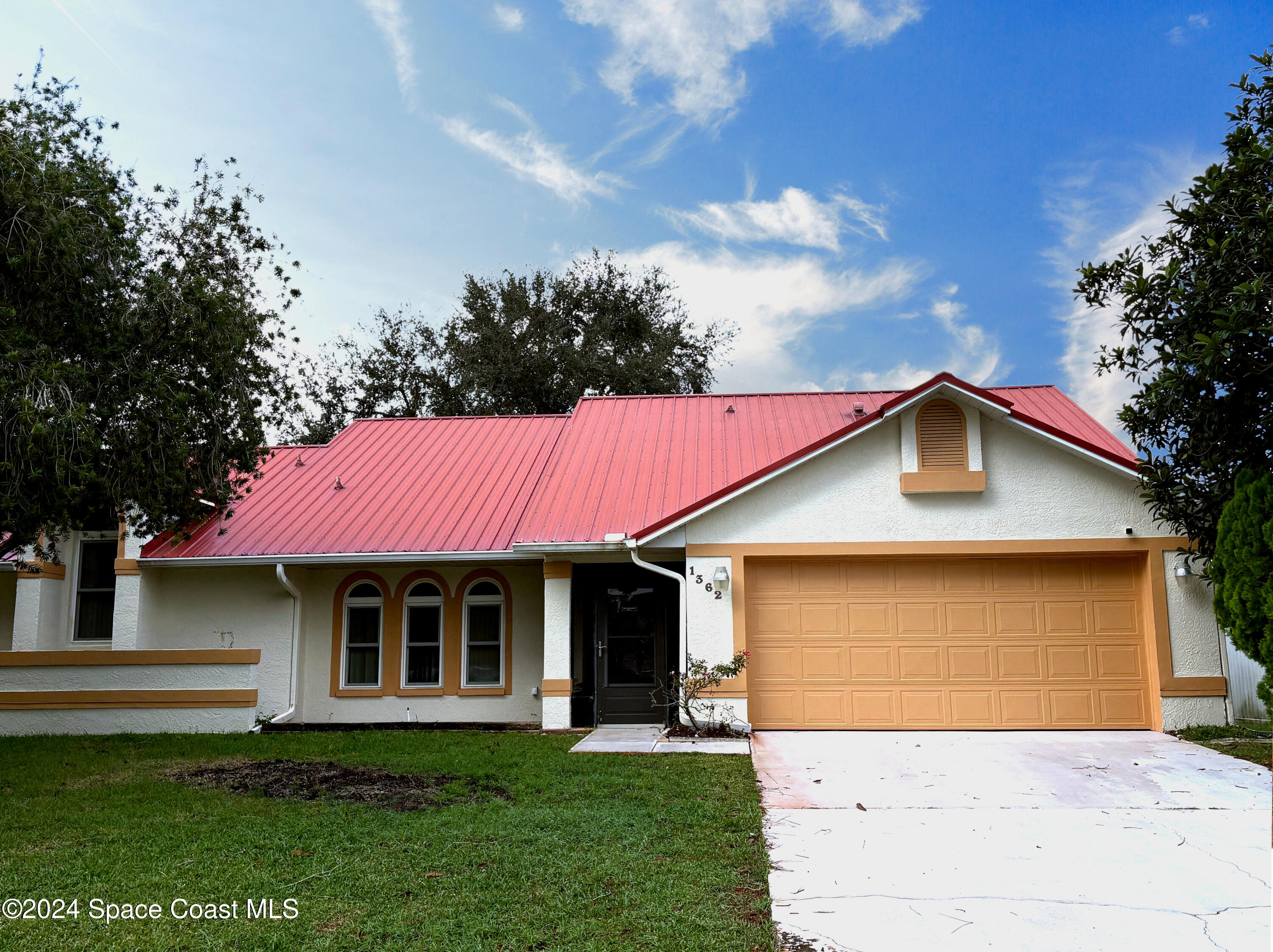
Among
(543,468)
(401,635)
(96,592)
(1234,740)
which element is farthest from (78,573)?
(1234,740)

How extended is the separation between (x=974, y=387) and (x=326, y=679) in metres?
10.6

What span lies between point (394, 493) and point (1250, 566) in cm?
1224

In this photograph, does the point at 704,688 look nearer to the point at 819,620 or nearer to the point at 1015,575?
the point at 819,620

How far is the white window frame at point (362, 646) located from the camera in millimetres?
13578

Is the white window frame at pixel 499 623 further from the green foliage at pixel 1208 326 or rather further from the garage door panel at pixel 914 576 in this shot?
the green foliage at pixel 1208 326

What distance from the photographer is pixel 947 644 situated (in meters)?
11.5

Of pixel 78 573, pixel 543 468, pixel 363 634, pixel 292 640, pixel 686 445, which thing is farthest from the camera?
pixel 543 468

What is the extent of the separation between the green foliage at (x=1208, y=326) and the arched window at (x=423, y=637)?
10.3 m

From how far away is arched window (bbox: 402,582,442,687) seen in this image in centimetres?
1355

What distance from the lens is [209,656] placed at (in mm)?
12695

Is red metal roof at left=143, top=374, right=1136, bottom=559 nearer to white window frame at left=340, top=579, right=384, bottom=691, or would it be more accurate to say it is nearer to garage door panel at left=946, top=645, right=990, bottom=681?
white window frame at left=340, top=579, right=384, bottom=691

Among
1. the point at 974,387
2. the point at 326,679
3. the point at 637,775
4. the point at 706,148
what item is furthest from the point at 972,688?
the point at 706,148

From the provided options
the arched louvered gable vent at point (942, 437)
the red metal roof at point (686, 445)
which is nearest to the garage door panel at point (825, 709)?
the red metal roof at point (686, 445)

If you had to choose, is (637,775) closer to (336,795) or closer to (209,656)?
(336,795)
